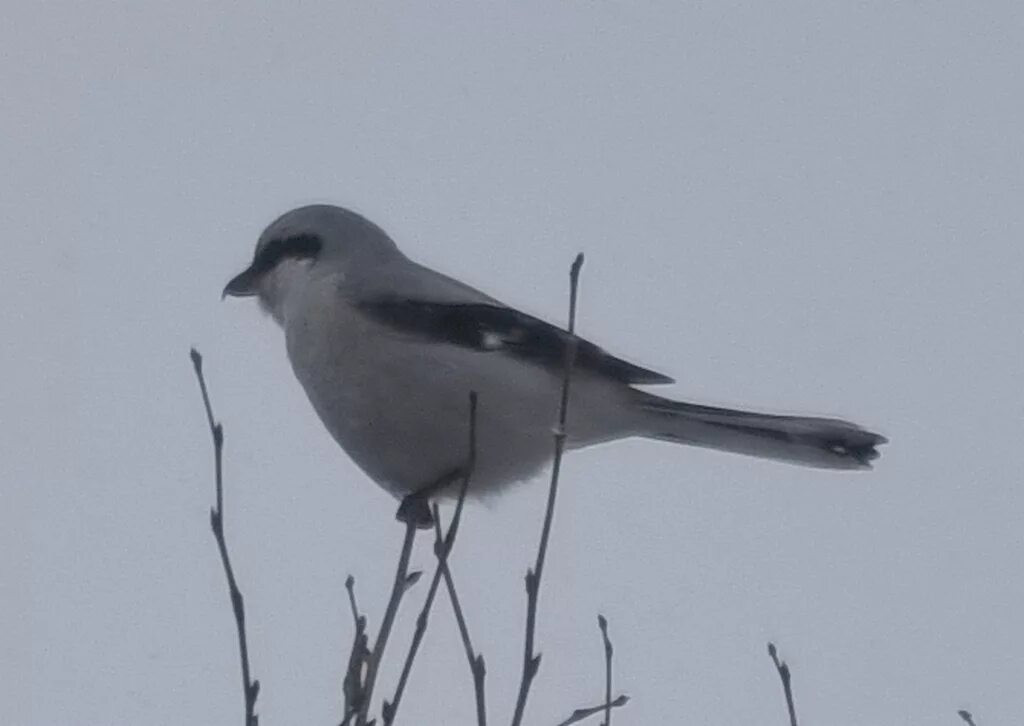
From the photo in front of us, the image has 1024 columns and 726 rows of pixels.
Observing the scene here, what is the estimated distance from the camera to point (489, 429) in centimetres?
325

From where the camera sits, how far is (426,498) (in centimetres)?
312

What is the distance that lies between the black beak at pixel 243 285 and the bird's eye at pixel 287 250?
3 centimetres

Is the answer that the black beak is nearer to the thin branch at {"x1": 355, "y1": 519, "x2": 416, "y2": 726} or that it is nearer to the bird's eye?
the bird's eye

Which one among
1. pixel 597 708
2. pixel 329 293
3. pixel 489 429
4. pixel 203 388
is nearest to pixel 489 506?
pixel 489 429

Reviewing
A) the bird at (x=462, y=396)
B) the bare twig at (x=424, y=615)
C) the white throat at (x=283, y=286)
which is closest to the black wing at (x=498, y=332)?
the bird at (x=462, y=396)

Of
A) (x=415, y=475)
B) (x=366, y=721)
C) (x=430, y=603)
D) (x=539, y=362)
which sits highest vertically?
(x=539, y=362)

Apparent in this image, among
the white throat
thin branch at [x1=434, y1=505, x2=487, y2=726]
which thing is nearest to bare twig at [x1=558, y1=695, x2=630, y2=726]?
thin branch at [x1=434, y1=505, x2=487, y2=726]

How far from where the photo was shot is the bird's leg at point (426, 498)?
3.08m

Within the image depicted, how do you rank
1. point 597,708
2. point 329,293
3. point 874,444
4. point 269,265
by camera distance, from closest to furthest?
point 597,708 < point 874,444 < point 329,293 < point 269,265

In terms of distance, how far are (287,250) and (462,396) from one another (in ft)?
3.41

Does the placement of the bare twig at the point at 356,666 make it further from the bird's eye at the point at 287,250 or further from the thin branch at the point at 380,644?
the bird's eye at the point at 287,250

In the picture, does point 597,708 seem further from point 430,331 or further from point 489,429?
point 430,331

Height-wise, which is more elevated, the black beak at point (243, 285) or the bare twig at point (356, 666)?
the black beak at point (243, 285)

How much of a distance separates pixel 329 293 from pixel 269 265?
20.5 inches
